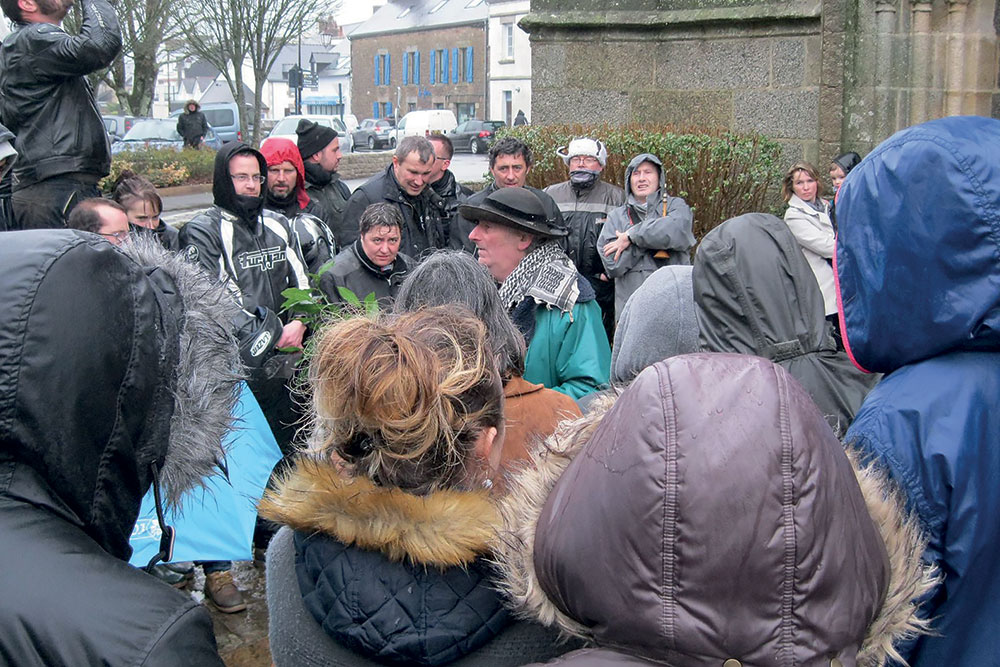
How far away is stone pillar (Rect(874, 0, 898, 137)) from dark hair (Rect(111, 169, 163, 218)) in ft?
20.2

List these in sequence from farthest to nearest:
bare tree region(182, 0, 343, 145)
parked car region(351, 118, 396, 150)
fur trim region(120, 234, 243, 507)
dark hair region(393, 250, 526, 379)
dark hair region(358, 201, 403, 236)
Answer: parked car region(351, 118, 396, 150) < bare tree region(182, 0, 343, 145) < dark hair region(358, 201, 403, 236) < dark hair region(393, 250, 526, 379) < fur trim region(120, 234, 243, 507)

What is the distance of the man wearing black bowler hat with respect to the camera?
3732 millimetres

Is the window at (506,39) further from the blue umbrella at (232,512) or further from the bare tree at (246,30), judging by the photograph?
the blue umbrella at (232,512)

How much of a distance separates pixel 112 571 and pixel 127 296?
42 cm

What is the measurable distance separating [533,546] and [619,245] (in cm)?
470

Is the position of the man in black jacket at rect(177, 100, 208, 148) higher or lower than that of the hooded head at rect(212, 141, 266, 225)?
higher

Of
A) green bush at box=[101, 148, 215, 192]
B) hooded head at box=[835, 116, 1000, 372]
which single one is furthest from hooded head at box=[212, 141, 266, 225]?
green bush at box=[101, 148, 215, 192]

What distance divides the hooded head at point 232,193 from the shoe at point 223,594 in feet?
5.77

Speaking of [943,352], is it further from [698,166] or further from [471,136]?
[471,136]

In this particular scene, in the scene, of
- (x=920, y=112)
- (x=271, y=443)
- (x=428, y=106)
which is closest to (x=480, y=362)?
→ (x=271, y=443)

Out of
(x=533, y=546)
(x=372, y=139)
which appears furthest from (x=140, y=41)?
(x=533, y=546)

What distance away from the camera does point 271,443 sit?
4.21 m

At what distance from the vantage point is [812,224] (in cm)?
659

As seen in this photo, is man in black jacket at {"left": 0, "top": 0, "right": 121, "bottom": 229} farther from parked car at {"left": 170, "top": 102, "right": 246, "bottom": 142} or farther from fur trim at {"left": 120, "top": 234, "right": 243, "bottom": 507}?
parked car at {"left": 170, "top": 102, "right": 246, "bottom": 142}
